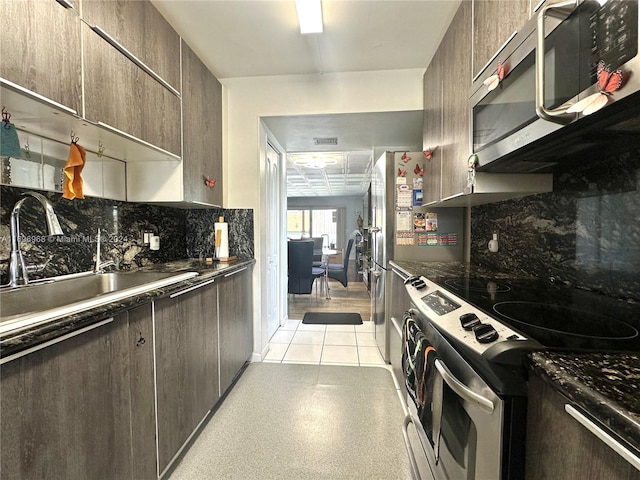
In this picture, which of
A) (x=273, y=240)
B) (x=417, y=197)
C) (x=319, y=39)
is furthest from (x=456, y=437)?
(x=273, y=240)

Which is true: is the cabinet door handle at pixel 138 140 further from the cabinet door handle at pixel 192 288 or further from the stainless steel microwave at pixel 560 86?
the stainless steel microwave at pixel 560 86

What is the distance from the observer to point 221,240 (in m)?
2.42

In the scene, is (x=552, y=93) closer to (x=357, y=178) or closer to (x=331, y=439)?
(x=331, y=439)

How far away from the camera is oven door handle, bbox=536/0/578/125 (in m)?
0.72

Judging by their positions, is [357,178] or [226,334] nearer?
[226,334]

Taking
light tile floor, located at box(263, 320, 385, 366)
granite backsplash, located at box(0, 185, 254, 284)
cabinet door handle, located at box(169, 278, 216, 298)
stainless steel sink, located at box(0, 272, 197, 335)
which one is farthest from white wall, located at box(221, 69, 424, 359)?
stainless steel sink, located at box(0, 272, 197, 335)

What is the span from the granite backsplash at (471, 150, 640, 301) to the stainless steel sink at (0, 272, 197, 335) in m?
1.83

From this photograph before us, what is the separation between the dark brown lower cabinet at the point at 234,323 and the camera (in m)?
1.91

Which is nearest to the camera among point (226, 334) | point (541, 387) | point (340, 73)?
point (541, 387)

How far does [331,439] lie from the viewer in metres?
1.61

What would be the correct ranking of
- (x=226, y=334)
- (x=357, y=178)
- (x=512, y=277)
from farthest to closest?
(x=357, y=178) → (x=226, y=334) → (x=512, y=277)

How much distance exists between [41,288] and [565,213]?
2399 millimetres

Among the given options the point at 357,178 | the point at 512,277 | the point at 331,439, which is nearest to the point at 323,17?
the point at 512,277

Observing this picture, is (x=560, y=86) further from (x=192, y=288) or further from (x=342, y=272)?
(x=342, y=272)
